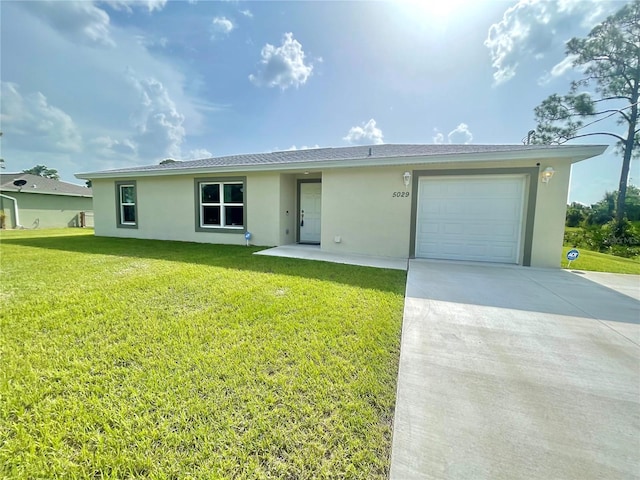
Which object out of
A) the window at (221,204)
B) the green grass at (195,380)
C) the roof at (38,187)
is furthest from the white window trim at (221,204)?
the roof at (38,187)

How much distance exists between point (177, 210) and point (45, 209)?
16211 millimetres

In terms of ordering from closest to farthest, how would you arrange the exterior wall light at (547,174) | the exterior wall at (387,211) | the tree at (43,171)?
1. the exterior wall light at (547,174)
2. the exterior wall at (387,211)
3. the tree at (43,171)

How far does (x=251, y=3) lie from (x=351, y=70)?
457 cm

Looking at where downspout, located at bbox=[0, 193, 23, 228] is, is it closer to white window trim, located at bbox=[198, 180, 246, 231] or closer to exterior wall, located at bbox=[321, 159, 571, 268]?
white window trim, located at bbox=[198, 180, 246, 231]

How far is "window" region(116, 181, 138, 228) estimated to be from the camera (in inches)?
434

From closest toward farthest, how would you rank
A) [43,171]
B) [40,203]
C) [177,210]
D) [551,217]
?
1. [551,217]
2. [177,210]
3. [40,203]
4. [43,171]

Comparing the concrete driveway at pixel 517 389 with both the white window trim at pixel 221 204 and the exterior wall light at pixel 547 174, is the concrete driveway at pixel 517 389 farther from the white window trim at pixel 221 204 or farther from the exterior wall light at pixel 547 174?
the white window trim at pixel 221 204

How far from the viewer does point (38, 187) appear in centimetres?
1888

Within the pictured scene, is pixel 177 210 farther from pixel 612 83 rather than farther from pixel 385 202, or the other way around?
pixel 612 83

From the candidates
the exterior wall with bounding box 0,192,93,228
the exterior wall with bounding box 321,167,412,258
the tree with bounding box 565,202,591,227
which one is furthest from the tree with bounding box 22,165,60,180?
Answer: the tree with bounding box 565,202,591,227

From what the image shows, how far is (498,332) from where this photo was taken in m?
3.21

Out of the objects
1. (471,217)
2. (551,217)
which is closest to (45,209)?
(471,217)

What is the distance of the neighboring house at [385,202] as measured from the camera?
6.55 meters

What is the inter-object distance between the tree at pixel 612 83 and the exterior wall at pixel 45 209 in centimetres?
3532
